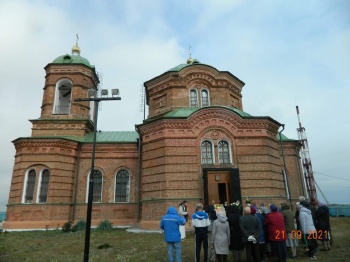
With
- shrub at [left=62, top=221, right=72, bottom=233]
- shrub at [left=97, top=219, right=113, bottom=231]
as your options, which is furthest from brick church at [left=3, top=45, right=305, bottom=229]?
shrub at [left=62, top=221, right=72, bottom=233]

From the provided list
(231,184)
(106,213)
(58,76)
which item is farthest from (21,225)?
(231,184)

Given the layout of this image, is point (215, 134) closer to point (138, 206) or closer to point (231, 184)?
point (231, 184)

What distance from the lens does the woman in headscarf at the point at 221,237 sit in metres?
7.17

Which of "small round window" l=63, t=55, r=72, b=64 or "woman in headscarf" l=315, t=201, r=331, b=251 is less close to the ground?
"small round window" l=63, t=55, r=72, b=64

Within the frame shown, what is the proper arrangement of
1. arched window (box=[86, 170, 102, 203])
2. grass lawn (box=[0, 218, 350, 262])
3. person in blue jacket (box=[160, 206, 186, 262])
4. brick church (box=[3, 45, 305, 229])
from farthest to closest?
arched window (box=[86, 170, 102, 203]) → brick church (box=[3, 45, 305, 229]) → grass lawn (box=[0, 218, 350, 262]) → person in blue jacket (box=[160, 206, 186, 262])

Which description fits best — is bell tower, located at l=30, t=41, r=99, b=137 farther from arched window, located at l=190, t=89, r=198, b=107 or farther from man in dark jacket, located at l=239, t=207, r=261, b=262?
man in dark jacket, located at l=239, t=207, r=261, b=262

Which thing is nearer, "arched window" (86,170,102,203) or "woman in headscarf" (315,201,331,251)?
"woman in headscarf" (315,201,331,251)

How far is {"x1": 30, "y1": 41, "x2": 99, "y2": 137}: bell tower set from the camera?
70.9ft

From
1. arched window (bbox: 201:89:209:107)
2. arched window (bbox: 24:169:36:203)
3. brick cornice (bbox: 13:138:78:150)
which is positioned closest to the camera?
arched window (bbox: 24:169:36:203)

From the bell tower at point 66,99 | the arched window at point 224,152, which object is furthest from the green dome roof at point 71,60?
the arched window at point 224,152

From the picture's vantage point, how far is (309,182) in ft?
111

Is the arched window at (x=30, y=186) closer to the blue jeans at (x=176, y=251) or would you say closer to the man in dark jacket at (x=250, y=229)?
the blue jeans at (x=176, y=251)

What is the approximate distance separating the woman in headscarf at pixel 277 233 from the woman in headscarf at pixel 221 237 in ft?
4.40

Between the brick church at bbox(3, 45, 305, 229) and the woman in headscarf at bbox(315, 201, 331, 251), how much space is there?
6.30 meters
